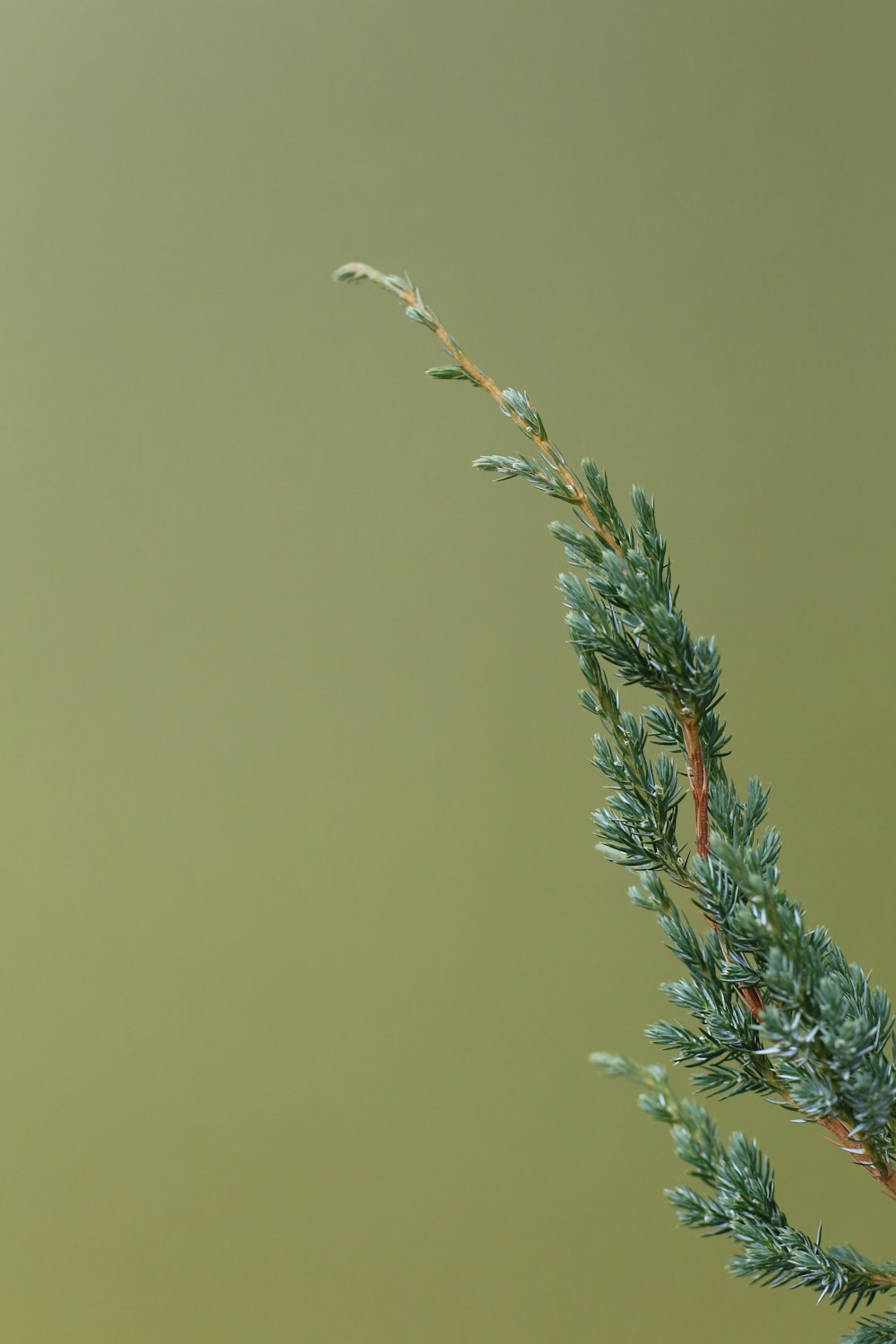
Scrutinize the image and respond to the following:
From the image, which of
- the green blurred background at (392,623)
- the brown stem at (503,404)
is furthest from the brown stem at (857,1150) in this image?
the green blurred background at (392,623)

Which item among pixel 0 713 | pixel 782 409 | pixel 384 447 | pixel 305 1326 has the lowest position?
pixel 305 1326

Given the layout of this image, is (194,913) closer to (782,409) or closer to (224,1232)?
(224,1232)

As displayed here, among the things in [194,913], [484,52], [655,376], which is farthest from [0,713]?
[484,52]

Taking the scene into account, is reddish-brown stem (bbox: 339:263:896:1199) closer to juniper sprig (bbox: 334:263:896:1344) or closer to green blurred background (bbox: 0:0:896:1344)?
juniper sprig (bbox: 334:263:896:1344)

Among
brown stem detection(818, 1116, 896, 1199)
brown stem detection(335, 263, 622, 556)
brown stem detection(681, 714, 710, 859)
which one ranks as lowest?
brown stem detection(818, 1116, 896, 1199)

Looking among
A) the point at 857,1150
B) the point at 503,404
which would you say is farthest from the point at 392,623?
the point at 857,1150

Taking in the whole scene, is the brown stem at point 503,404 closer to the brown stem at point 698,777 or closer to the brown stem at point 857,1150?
the brown stem at point 698,777

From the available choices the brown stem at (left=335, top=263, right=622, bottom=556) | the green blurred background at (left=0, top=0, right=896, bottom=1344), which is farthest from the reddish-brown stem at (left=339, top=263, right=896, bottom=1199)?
the green blurred background at (left=0, top=0, right=896, bottom=1344)
